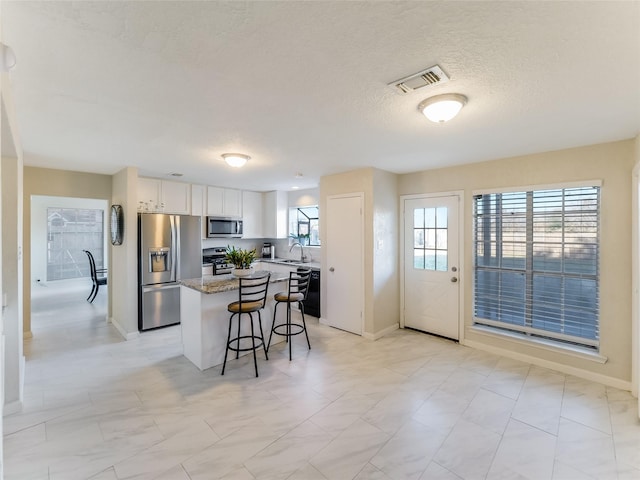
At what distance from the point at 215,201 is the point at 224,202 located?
0.20 metres

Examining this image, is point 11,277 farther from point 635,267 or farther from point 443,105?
point 635,267

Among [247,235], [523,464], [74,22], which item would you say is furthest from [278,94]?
[247,235]

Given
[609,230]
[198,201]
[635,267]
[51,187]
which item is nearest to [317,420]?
[635,267]

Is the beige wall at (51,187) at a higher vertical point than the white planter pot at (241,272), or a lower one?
higher

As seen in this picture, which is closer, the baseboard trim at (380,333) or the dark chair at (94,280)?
the baseboard trim at (380,333)

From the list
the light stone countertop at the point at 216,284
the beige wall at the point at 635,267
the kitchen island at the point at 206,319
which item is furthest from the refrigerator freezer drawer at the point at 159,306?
the beige wall at the point at 635,267

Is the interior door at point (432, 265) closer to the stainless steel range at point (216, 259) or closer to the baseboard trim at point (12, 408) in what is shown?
the stainless steel range at point (216, 259)

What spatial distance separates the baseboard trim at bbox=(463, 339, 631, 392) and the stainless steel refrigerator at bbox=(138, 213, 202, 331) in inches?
170

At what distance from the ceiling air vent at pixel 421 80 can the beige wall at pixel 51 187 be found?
4.75 metres

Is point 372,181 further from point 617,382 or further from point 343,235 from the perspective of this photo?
point 617,382

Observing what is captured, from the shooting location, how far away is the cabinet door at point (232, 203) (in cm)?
600

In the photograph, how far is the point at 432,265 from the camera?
4.29 metres

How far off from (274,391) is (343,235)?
2.39 m

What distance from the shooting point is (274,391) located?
2.78m
